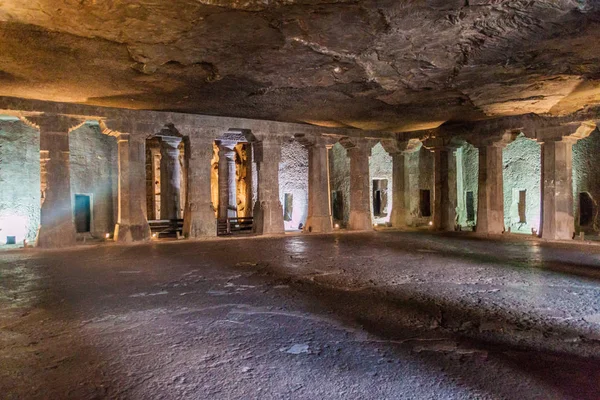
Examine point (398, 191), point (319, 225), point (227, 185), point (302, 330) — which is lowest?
point (302, 330)

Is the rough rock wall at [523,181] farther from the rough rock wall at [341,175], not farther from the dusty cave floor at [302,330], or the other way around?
the dusty cave floor at [302,330]

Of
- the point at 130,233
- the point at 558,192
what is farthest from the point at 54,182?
the point at 558,192

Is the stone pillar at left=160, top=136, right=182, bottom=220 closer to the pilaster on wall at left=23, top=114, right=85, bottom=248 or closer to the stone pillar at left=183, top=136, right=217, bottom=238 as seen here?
the stone pillar at left=183, top=136, right=217, bottom=238

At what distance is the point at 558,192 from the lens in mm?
11766

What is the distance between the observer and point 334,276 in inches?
248

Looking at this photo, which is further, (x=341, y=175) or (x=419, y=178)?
(x=341, y=175)

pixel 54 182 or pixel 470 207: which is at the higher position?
pixel 54 182

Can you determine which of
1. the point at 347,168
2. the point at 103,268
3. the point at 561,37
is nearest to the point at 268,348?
the point at 103,268

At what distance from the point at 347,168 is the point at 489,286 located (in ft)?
46.8

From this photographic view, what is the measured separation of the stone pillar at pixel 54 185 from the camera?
409 inches

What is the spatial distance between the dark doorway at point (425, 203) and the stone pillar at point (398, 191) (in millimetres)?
3659

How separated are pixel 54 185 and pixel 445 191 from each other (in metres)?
12.3

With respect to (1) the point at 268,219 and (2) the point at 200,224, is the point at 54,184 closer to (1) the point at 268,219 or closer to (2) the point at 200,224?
(2) the point at 200,224

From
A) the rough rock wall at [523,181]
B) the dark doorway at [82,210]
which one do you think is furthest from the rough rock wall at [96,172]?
the rough rock wall at [523,181]
